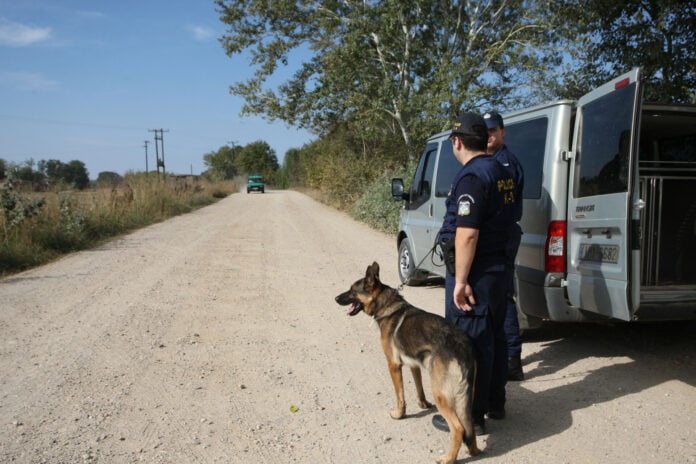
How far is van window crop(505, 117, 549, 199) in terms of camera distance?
14.3ft

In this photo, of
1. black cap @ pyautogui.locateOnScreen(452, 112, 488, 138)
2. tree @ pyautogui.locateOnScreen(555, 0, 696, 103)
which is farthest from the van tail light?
tree @ pyautogui.locateOnScreen(555, 0, 696, 103)

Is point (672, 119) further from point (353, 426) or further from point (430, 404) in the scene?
point (353, 426)

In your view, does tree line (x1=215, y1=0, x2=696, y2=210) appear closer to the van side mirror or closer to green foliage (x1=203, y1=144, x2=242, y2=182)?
the van side mirror

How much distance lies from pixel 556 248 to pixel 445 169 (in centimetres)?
226

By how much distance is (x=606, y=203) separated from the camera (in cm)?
363

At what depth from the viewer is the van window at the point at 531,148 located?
14.3 ft

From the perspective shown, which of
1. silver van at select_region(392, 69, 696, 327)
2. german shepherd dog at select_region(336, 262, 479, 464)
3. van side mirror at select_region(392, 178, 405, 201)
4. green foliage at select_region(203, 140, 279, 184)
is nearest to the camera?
german shepherd dog at select_region(336, 262, 479, 464)

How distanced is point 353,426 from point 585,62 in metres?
10.3

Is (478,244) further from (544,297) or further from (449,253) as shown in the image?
(544,297)

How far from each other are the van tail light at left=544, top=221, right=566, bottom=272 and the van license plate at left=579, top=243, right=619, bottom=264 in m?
0.17

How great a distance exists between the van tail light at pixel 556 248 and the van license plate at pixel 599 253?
6.8 inches

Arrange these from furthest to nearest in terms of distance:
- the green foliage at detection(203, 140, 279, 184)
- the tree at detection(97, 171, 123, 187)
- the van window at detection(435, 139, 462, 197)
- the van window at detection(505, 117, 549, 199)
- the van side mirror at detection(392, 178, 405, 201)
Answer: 1. the green foliage at detection(203, 140, 279, 184)
2. the tree at detection(97, 171, 123, 187)
3. the van side mirror at detection(392, 178, 405, 201)
4. the van window at detection(435, 139, 462, 197)
5. the van window at detection(505, 117, 549, 199)

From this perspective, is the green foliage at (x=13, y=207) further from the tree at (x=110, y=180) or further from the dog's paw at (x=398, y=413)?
the dog's paw at (x=398, y=413)

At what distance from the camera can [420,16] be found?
59.0 ft
